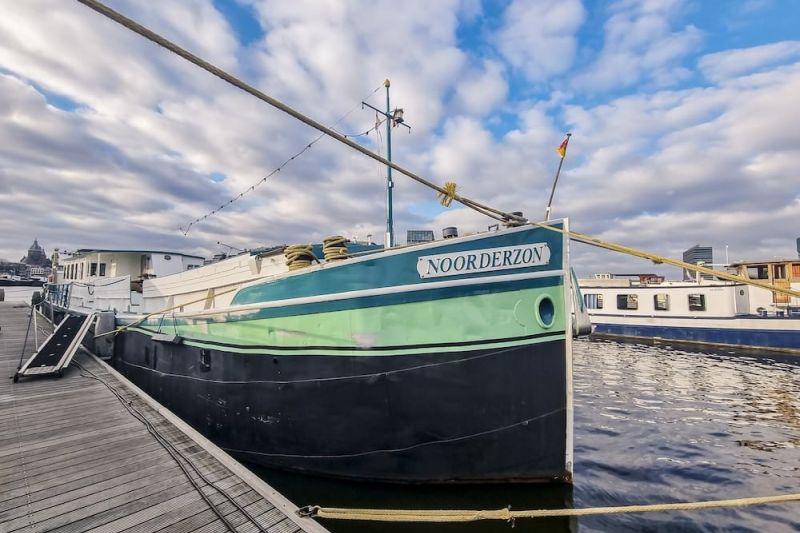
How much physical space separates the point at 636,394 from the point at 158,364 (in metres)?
15.1

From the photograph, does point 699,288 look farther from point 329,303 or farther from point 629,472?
point 329,303

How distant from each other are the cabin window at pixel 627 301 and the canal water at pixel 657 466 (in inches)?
482

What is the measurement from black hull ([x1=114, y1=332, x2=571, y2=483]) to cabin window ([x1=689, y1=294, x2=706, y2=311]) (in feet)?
84.0

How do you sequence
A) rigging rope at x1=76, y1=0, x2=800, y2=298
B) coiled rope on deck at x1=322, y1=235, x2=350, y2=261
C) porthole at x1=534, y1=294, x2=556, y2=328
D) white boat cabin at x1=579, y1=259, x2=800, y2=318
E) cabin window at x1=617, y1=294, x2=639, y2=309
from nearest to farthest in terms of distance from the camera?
rigging rope at x1=76, y1=0, x2=800, y2=298, porthole at x1=534, y1=294, x2=556, y2=328, coiled rope on deck at x1=322, y1=235, x2=350, y2=261, white boat cabin at x1=579, y1=259, x2=800, y2=318, cabin window at x1=617, y1=294, x2=639, y2=309

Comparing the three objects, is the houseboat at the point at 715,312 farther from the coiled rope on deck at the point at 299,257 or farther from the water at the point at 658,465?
the coiled rope on deck at the point at 299,257

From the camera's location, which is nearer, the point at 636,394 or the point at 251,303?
the point at 251,303

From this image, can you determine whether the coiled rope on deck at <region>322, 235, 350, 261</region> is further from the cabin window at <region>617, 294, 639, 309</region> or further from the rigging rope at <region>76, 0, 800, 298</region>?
the cabin window at <region>617, 294, 639, 309</region>

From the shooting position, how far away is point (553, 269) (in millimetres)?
5363

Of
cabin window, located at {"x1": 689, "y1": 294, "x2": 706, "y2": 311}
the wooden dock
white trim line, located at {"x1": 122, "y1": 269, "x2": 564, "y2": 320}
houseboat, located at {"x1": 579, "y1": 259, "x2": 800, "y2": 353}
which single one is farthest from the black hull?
cabin window, located at {"x1": 689, "y1": 294, "x2": 706, "y2": 311}

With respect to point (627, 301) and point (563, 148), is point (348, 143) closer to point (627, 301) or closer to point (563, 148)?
point (563, 148)

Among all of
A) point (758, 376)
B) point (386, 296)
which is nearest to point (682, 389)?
point (758, 376)

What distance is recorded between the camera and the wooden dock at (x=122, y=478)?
3.68m

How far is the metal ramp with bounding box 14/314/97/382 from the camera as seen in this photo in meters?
9.97

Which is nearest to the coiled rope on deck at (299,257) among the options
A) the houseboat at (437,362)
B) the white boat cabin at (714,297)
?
the houseboat at (437,362)
